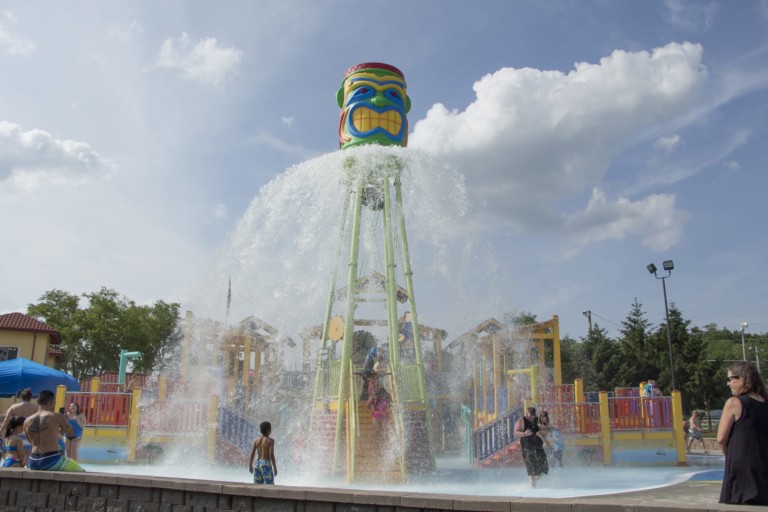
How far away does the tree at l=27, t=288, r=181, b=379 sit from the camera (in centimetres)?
4434

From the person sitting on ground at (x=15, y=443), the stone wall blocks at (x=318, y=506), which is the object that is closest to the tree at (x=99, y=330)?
the person sitting on ground at (x=15, y=443)

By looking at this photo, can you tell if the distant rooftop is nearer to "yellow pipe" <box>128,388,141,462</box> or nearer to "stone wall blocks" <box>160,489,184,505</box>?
"yellow pipe" <box>128,388,141,462</box>

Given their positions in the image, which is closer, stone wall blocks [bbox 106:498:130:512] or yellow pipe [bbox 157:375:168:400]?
stone wall blocks [bbox 106:498:130:512]

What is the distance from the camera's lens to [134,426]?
51.8 feet

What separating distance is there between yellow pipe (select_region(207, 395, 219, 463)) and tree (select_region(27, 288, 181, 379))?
30.5 meters

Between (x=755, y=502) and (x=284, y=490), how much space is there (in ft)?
11.7

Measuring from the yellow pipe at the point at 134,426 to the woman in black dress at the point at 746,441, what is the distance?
14573 mm

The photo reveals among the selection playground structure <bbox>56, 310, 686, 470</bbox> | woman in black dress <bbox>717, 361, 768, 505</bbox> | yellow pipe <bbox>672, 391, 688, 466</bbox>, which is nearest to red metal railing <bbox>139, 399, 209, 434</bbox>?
playground structure <bbox>56, 310, 686, 470</bbox>

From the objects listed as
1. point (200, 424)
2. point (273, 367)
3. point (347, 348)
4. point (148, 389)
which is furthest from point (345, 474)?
point (273, 367)

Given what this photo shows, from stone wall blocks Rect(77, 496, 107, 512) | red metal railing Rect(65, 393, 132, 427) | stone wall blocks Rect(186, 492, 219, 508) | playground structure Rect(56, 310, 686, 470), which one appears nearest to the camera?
stone wall blocks Rect(186, 492, 219, 508)

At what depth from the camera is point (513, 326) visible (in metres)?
18.7

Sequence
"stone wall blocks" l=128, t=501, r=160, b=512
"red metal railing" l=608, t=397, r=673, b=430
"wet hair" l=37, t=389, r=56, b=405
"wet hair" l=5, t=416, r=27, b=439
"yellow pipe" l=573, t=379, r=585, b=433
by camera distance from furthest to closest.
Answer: "red metal railing" l=608, t=397, r=673, b=430, "yellow pipe" l=573, t=379, r=585, b=433, "wet hair" l=5, t=416, r=27, b=439, "wet hair" l=37, t=389, r=56, b=405, "stone wall blocks" l=128, t=501, r=160, b=512

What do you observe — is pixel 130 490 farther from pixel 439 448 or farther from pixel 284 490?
pixel 439 448

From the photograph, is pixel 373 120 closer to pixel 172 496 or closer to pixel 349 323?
pixel 349 323
